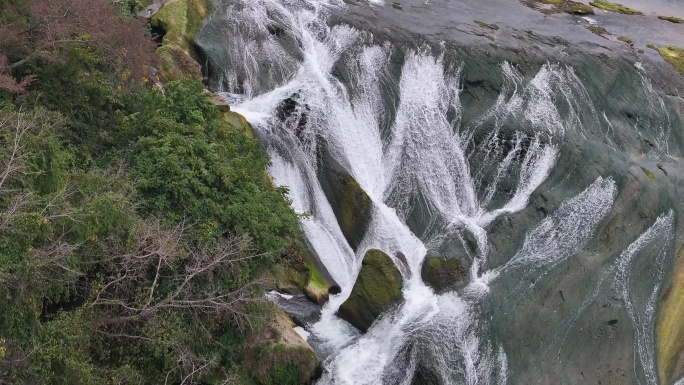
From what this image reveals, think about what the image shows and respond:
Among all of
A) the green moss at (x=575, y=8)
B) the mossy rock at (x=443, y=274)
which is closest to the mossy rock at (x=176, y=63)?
the mossy rock at (x=443, y=274)

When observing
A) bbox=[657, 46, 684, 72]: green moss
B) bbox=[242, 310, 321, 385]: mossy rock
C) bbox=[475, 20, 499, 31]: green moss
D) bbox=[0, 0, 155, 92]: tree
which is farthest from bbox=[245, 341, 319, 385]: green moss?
bbox=[657, 46, 684, 72]: green moss

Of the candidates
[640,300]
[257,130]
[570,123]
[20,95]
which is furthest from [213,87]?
[640,300]

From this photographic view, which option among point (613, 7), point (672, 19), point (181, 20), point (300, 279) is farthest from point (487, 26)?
point (300, 279)

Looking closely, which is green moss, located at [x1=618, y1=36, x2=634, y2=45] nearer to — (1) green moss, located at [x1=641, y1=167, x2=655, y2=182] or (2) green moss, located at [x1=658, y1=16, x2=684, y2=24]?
(2) green moss, located at [x1=658, y1=16, x2=684, y2=24]

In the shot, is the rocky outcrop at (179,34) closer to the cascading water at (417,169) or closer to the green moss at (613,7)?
the cascading water at (417,169)

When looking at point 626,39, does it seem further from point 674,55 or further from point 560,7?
point 560,7

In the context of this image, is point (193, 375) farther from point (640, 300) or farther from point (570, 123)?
point (570, 123)
